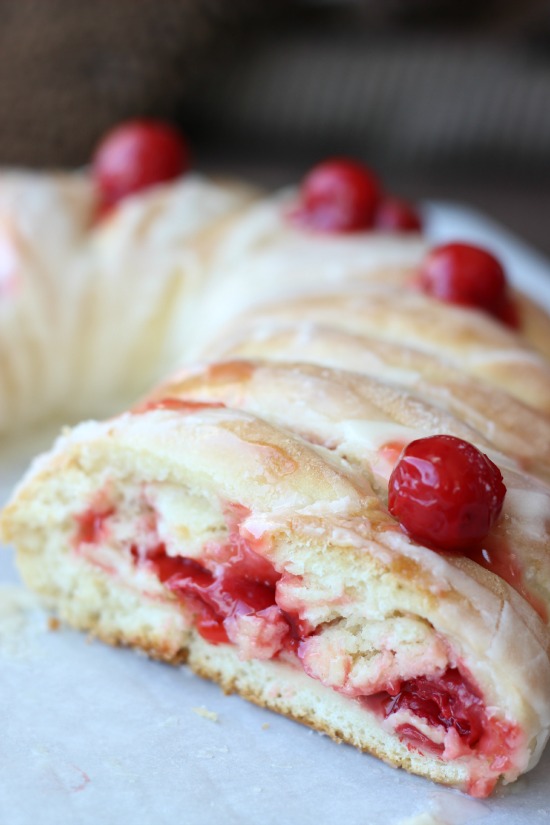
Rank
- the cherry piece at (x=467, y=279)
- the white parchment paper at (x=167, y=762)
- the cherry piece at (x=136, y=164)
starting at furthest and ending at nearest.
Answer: the cherry piece at (x=136, y=164)
the cherry piece at (x=467, y=279)
the white parchment paper at (x=167, y=762)

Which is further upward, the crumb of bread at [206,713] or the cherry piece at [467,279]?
the cherry piece at [467,279]

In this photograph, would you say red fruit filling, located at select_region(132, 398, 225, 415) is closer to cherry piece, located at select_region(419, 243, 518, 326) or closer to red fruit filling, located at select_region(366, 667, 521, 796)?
red fruit filling, located at select_region(366, 667, 521, 796)

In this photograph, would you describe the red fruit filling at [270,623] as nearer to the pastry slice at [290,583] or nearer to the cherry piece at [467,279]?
the pastry slice at [290,583]

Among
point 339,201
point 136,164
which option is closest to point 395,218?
point 339,201

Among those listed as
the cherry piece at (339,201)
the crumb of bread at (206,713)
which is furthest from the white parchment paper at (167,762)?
the cherry piece at (339,201)

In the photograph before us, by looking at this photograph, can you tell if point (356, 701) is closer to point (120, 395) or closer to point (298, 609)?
point (298, 609)

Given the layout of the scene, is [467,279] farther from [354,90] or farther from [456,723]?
[354,90]

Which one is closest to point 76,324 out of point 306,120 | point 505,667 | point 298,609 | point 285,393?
point 285,393
